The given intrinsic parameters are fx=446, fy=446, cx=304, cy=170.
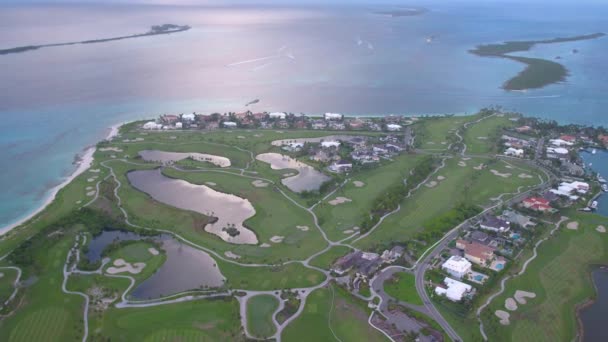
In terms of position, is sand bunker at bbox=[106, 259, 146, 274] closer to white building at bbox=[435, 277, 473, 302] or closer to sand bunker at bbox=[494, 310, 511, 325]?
white building at bbox=[435, 277, 473, 302]

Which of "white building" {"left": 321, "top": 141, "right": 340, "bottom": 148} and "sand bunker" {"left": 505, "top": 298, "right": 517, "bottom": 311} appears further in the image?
"white building" {"left": 321, "top": 141, "right": 340, "bottom": 148}

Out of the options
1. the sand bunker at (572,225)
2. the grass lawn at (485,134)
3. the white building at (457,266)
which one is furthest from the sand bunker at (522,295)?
the grass lawn at (485,134)

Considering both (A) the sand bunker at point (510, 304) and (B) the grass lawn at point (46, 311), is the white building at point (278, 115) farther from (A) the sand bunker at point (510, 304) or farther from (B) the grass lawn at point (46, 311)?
(A) the sand bunker at point (510, 304)

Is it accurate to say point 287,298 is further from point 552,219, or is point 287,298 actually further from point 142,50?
point 142,50

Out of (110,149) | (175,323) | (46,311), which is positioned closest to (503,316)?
(175,323)

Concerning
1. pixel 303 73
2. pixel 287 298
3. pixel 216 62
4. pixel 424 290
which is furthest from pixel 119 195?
pixel 216 62

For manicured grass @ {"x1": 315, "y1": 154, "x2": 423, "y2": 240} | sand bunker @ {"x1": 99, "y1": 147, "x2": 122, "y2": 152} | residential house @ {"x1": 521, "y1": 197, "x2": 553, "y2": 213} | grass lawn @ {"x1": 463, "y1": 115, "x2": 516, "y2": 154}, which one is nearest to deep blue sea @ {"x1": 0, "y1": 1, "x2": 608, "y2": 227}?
sand bunker @ {"x1": 99, "y1": 147, "x2": 122, "y2": 152}

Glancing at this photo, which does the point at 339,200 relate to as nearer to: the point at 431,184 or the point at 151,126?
the point at 431,184
